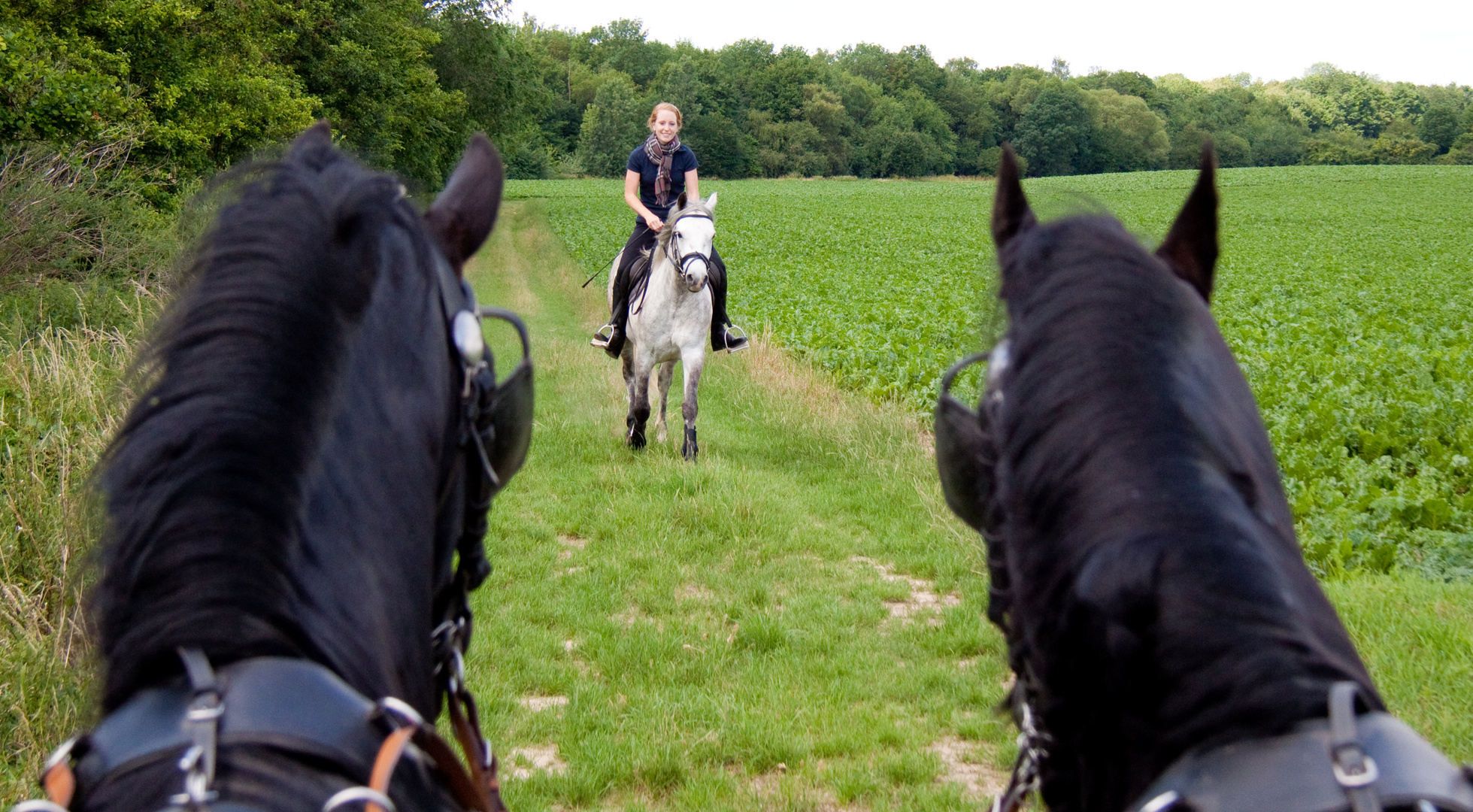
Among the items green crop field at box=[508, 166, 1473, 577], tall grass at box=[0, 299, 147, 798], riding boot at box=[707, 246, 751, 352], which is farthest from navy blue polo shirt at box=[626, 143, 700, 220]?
tall grass at box=[0, 299, 147, 798]

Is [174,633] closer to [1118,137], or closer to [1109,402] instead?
[1109,402]

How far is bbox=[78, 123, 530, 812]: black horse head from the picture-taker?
1.22 meters

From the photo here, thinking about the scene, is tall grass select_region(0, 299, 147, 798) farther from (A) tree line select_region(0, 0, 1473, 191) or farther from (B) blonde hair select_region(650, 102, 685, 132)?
(B) blonde hair select_region(650, 102, 685, 132)

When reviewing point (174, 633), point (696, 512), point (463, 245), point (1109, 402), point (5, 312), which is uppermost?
point (463, 245)

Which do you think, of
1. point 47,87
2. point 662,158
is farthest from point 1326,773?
point 47,87

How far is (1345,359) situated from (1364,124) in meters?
103

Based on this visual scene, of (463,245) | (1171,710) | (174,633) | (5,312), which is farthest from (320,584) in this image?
(5,312)

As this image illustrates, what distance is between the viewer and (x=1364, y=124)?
97188 mm

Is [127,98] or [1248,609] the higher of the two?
[127,98]

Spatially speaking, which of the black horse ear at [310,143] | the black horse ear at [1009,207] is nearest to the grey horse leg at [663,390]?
the black horse ear at [310,143]

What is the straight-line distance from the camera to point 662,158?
861 cm

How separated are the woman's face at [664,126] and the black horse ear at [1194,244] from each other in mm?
6855

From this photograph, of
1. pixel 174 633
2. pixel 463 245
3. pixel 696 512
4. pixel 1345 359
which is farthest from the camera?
pixel 1345 359

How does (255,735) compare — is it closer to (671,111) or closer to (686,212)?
(686,212)
